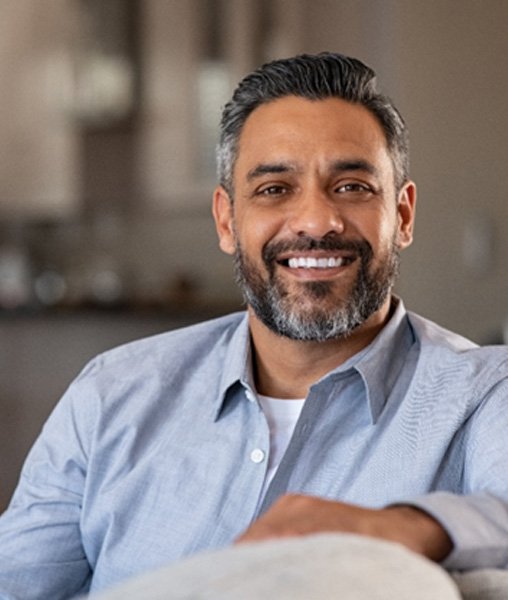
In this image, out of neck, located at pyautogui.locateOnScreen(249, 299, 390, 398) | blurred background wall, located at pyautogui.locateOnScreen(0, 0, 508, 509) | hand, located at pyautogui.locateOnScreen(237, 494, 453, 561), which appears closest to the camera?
hand, located at pyautogui.locateOnScreen(237, 494, 453, 561)

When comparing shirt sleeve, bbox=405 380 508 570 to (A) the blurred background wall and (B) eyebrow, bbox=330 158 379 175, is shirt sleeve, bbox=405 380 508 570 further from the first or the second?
(A) the blurred background wall

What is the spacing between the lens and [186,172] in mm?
5906

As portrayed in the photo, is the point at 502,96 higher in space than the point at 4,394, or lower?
higher

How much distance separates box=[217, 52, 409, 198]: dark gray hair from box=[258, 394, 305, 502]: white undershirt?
33 cm

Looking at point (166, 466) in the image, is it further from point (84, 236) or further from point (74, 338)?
point (84, 236)

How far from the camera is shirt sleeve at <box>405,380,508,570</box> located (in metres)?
1.08

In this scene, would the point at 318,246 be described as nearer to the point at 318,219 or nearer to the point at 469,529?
the point at 318,219

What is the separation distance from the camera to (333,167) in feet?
5.09

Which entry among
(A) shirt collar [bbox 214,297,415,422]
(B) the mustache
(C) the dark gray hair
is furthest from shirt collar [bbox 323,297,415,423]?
(C) the dark gray hair

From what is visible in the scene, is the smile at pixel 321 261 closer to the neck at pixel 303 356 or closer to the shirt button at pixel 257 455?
the neck at pixel 303 356

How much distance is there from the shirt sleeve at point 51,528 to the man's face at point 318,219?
0.32 meters

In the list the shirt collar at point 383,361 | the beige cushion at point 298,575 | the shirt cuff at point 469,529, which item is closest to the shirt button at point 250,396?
the shirt collar at point 383,361

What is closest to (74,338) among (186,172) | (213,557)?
(186,172)

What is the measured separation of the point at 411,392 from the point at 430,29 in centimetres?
327
